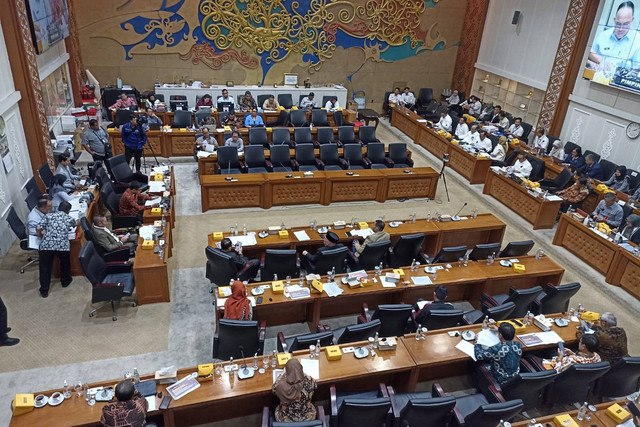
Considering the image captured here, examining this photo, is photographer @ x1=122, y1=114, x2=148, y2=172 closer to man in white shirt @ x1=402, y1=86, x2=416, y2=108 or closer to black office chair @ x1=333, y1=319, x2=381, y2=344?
black office chair @ x1=333, y1=319, x2=381, y2=344

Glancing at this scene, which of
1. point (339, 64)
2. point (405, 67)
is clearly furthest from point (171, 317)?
point (405, 67)

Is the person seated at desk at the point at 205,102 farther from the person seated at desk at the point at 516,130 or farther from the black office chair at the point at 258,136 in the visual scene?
the person seated at desk at the point at 516,130

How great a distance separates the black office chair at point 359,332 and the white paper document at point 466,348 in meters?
1.02

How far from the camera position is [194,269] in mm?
8305

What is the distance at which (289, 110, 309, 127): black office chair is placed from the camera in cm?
1440

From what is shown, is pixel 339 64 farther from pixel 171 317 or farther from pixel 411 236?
pixel 171 317

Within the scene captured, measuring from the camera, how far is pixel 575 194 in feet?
35.1

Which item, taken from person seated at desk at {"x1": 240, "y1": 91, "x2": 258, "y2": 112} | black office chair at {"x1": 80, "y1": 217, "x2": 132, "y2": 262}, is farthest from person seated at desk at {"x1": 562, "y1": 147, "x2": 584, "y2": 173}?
black office chair at {"x1": 80, "y1": 217, "x2": 132, "y2": 262}

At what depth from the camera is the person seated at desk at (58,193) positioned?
8.38 m

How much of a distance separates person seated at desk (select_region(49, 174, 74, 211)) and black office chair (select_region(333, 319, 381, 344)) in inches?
228

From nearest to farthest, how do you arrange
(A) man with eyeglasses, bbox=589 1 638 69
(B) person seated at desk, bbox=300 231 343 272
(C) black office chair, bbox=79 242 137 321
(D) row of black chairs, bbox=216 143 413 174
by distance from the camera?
(C) black office chair, bbox=79 242 137 321, (B) person seated at desk, bbox=300 231 343 272, (D) row of black chairs, bbox=216 143 413 174, (A) man with eyeglasses, bbox=589 1 638 69

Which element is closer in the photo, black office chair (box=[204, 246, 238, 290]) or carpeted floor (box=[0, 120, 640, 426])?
carpeted floor (box=[0, 120, 640, 426])

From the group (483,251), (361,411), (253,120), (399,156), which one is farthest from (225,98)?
(361,411)

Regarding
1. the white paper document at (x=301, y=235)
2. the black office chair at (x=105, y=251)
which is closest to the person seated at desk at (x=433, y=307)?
the white paper document at (x=301, y=235)
